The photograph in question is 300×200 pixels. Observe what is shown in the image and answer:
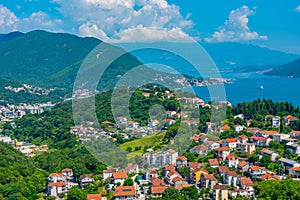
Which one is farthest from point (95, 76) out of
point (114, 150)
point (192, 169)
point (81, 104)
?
point (192, 169)

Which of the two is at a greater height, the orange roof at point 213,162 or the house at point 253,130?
the house at point 253,130

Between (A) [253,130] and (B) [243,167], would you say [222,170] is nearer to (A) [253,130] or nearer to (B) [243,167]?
(B) [243,167]

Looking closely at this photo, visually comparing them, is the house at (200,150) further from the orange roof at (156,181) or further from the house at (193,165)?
the orange roof at (156,181)

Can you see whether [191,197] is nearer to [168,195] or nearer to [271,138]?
[168,195]

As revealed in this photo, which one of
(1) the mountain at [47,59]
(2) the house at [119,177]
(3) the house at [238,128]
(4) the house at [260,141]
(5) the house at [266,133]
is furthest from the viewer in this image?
(1) the mountain at [47,59]

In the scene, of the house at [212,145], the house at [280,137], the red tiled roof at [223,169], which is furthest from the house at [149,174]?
the house at [280,137]

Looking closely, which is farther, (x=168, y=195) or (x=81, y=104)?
(x=81, y=104)

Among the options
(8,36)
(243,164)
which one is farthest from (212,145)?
(8,36)
